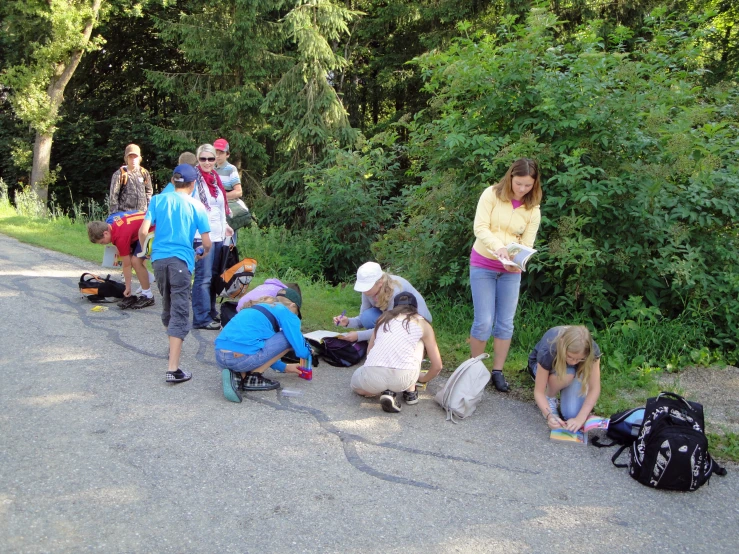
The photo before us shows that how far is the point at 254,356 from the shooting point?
16.5 ft

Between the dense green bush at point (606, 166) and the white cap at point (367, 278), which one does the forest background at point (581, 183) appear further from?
the white cap at point (367, 278)

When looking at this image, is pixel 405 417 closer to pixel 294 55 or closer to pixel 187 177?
pixel 187 177

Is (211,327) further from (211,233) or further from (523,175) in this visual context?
(523,175)

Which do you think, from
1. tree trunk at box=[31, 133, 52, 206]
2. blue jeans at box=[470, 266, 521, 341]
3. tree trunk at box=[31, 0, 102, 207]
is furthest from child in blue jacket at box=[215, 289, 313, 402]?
tree trunk at box=[31, 133, 52, 206]

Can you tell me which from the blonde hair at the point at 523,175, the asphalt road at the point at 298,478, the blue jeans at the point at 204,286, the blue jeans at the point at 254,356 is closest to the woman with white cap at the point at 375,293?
the asphalt road at the point at 298,478

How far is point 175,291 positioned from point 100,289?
9.02 feet

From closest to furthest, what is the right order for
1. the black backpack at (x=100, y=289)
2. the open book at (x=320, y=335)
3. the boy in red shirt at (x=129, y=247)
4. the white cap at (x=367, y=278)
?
the white cap at (x=367, y=278)
the open book at (x=320, y=335)
the boy in red shirt at (x=129, y=247)
the black backpack at (x=100, y=289)

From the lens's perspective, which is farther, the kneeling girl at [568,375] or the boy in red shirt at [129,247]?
the boy in red shirt at [129,247]

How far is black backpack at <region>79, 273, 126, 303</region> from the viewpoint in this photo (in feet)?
25.0

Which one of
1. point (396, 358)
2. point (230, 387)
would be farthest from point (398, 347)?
point (230, 387)

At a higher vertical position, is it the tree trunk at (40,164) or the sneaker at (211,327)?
the tree trunk at (40,164)

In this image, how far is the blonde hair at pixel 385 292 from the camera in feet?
18.1

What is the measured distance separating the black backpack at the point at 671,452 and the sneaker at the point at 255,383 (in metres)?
2.72

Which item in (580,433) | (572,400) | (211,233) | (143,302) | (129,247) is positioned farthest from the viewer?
(143,302)
